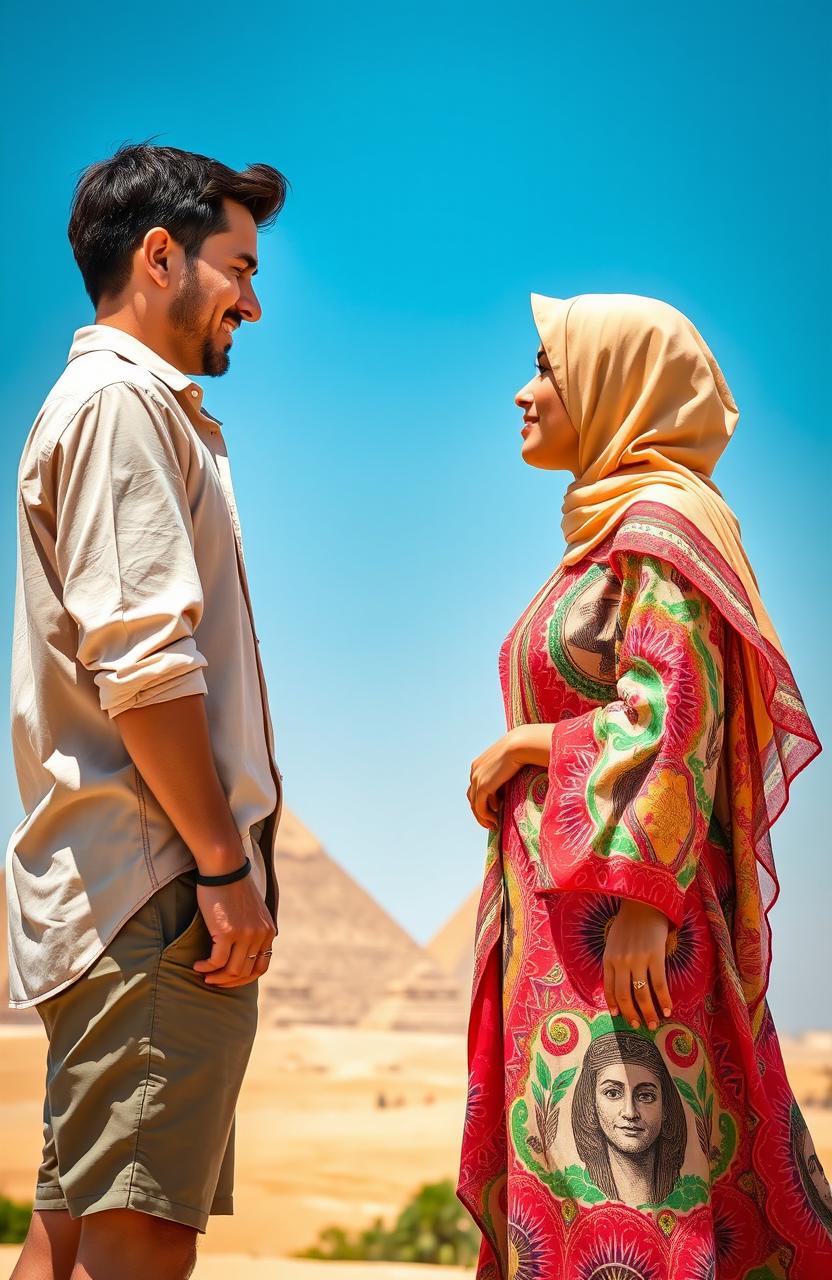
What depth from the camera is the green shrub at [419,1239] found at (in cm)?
881

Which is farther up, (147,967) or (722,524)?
(722,524)

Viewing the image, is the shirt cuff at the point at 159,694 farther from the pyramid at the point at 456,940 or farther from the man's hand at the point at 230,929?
the pyramid at the point at 456,940

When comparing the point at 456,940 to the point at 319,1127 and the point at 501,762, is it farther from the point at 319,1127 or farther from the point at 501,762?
the point at 501,762

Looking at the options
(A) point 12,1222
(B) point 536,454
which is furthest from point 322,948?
(B) point 536,454

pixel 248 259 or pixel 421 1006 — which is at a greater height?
pixel 248 259

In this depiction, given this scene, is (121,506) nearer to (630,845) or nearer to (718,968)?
(630,845)

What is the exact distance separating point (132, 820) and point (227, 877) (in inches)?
6.5

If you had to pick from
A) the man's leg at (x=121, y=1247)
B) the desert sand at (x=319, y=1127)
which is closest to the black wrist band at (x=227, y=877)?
the man's leg at (x=121, y=1247)

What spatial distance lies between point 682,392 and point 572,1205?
57.7 inches

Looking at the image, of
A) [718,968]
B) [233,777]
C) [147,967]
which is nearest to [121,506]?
[233,777]

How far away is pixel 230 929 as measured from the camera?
1981 mm

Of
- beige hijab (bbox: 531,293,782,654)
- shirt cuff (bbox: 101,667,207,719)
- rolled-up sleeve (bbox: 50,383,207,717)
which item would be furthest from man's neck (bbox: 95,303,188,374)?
beige hijab (bbox: 531,293,782,654)

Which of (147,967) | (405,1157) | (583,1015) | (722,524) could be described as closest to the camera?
(147,967)

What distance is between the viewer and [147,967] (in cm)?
194
